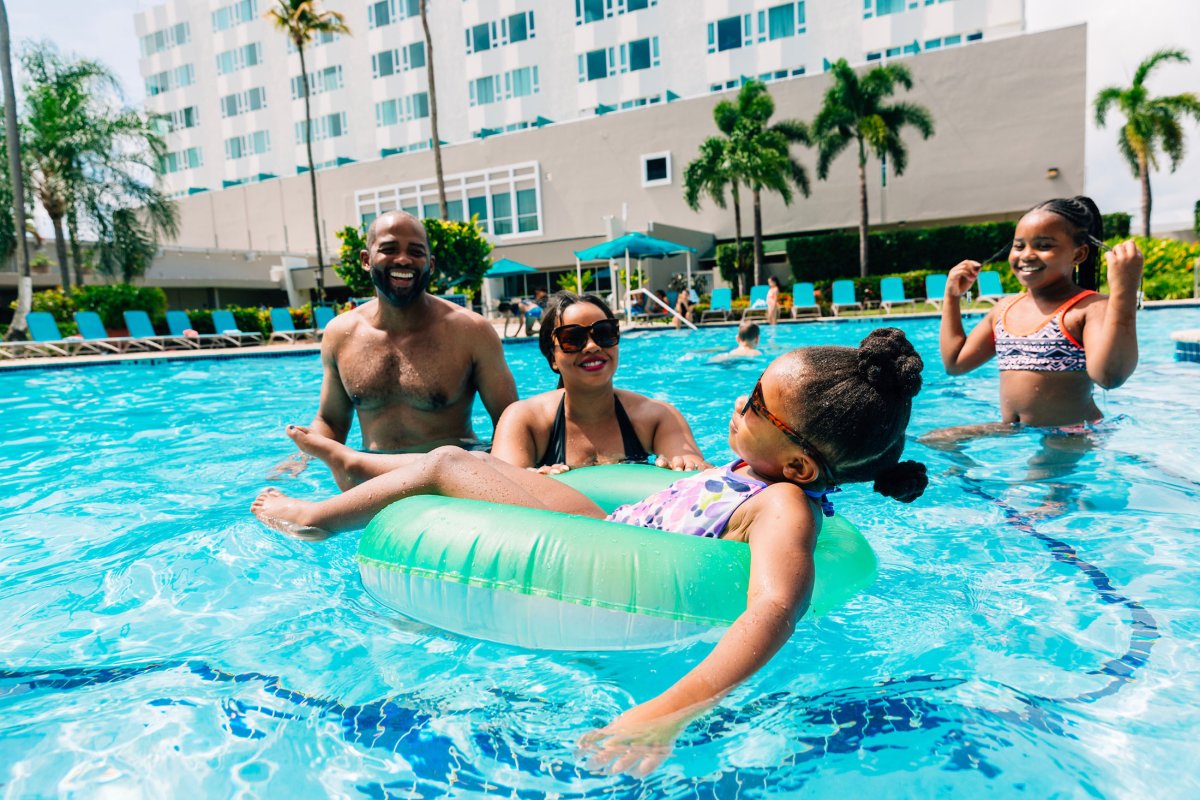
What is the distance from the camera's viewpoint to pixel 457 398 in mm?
3828

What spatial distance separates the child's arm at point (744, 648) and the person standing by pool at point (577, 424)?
122 centimetres

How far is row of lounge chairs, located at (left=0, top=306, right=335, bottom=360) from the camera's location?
14.3 meters

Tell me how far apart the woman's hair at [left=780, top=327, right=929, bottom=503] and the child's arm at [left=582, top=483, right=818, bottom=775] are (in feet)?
0.53

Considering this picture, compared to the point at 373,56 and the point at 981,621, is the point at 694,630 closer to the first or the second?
the point at 981,621

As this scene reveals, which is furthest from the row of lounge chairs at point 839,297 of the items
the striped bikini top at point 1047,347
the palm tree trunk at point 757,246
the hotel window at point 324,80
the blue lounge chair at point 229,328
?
the hotel window at point 324,80

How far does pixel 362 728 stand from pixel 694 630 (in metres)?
0.86

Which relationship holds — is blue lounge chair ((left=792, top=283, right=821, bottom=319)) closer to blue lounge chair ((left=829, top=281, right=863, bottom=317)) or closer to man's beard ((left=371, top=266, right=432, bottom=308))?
blue lounge chair ((left=829, top=281, right=863, bottom=317))

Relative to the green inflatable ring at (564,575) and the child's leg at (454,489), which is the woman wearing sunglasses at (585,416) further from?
the green inflatable ring at (564,575)

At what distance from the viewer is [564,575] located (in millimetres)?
1852

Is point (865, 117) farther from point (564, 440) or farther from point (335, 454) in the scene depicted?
point (335, 454)

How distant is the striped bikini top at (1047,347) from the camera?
11.4 ft

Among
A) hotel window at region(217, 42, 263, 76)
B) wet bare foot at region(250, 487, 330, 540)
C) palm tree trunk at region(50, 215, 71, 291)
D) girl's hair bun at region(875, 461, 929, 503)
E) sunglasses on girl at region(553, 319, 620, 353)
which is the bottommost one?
wet bare foot at region(250, 487, 330, 540)

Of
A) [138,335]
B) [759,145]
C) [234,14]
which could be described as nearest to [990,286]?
[759,145]

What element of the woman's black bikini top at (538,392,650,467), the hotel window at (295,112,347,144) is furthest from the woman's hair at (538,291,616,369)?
the hotel window at (295,112,347,144)
